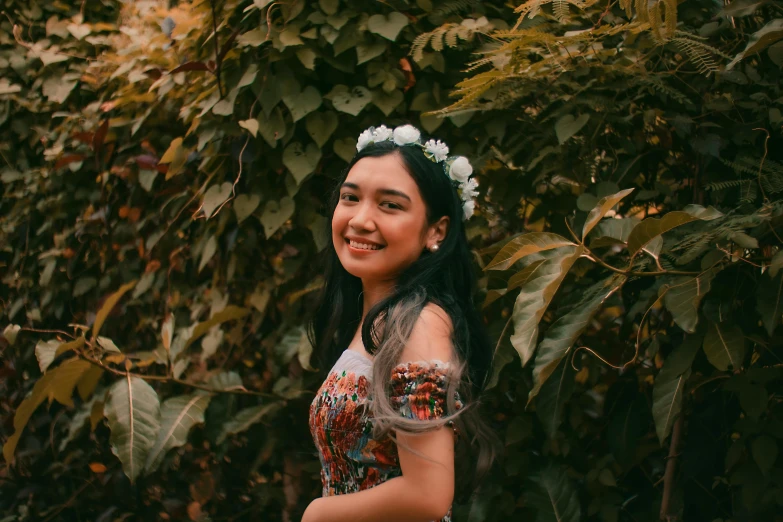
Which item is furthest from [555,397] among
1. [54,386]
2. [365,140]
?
[54,386]

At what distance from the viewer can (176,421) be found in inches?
86.0

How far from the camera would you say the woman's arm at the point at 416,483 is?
1309 mm

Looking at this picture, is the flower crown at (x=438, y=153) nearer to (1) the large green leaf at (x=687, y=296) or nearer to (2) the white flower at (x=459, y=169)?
(2) the white flower at (x=459, y=169)

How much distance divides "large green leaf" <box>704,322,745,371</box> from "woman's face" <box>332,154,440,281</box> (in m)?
0.65

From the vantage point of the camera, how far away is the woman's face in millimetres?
1520

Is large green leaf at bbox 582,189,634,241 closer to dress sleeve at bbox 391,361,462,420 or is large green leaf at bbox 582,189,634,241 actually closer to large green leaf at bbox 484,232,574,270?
large green leaf at bbox 484,232,574,270

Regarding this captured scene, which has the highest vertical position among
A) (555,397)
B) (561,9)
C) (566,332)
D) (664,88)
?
(561,9)

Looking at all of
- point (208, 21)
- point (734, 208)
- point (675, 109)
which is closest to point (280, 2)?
point (208, 21)

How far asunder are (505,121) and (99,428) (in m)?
1.89

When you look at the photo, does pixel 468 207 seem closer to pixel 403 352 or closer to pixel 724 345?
pixel 403 352

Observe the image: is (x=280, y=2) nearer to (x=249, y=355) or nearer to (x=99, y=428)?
(x=249, y=355)

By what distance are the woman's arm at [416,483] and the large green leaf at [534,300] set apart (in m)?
0.22

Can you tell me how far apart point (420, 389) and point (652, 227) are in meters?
0.58

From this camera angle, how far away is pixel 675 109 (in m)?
1.92
